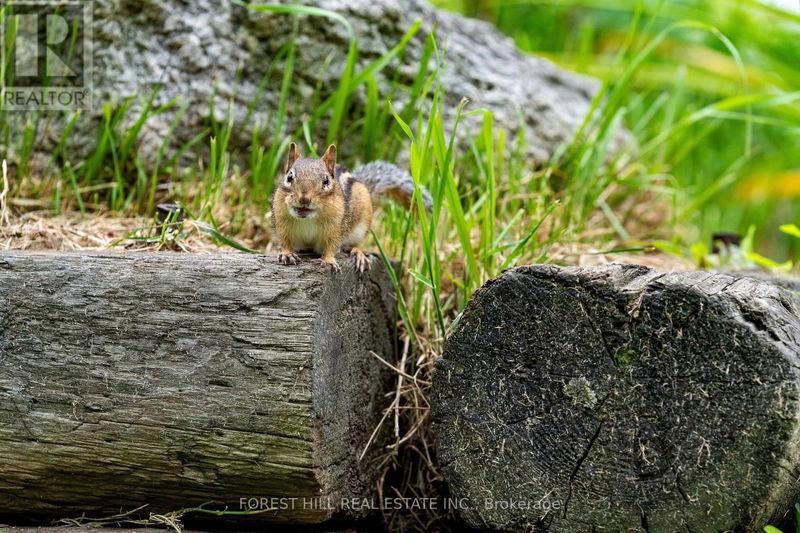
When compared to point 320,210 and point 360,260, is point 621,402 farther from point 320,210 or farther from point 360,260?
point 320,210

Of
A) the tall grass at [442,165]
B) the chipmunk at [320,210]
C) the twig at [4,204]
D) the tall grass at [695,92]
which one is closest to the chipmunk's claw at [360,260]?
the chipmunk at [320,210]

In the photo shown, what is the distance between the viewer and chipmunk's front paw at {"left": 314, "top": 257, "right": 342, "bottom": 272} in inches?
98.3

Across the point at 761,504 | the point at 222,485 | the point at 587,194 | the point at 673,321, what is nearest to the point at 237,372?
the point at 222,485

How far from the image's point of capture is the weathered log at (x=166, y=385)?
2.29 m

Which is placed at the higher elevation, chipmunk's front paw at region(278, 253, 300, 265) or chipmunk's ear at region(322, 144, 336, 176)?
chipmunk's ear at region(322, 144, 336, 176)

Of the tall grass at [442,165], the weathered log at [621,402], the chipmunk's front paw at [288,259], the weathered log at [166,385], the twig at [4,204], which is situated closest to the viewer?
the weathered log at [621,402]

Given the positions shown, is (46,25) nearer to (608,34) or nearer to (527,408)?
(527,408)

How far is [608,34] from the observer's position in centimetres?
666

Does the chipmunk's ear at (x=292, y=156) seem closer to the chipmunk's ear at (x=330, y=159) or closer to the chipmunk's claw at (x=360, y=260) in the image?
the chipmunk's ear at (x=330, y=159)

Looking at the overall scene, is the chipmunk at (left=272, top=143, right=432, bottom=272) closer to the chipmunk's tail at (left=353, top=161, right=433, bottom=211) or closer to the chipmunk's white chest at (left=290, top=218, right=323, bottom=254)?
the chipmunk's white chest at (left=290, top=218, right=323, bottom=254)

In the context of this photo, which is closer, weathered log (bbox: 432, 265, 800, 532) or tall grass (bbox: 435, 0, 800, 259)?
weathered log (bbox: 432, 265, 800, 532)

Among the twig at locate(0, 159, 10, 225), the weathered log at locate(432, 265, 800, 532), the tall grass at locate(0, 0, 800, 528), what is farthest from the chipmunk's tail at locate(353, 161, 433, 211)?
the twig at locate(0, 159, 10, 225)

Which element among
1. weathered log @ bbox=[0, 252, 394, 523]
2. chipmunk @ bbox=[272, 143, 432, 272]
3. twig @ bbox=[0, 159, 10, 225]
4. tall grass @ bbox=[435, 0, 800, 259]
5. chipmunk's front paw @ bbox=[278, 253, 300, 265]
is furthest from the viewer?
tall grass @ bbox=[435, 0, 800, 259]

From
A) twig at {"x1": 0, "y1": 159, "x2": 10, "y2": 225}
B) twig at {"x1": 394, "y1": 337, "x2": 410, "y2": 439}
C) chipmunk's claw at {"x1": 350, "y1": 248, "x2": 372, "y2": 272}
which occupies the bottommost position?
twig at {"x1": 394, "y1": 337, "x2": 410, "y2": 439}
